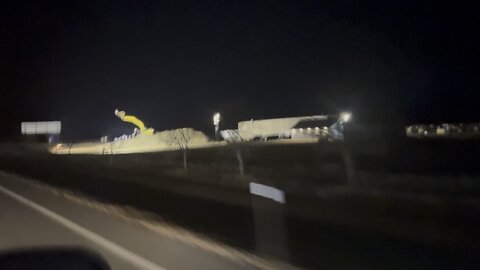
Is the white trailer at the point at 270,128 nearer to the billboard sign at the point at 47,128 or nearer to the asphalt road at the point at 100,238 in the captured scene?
the billboard sign at the point at 47,128

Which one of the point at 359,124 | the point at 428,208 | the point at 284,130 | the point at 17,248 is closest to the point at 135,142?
the point at 284,130

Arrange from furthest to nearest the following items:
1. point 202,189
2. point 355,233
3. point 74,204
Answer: point 202,189 < point 74,204 < point 355,233

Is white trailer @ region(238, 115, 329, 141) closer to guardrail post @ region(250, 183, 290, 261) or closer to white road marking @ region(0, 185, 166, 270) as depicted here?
guardrail post @ region(250, 183, 290, 261)

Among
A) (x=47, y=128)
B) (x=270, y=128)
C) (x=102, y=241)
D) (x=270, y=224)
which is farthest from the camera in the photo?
(x=47, y=128)

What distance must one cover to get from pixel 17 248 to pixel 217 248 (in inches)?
142

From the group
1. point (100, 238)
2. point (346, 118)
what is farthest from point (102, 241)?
point (346, 118)

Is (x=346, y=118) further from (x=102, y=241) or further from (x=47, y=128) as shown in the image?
(x=47, y=128)

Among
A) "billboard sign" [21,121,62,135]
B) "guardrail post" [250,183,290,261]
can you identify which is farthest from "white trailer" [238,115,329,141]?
"guardrail post" [250,183,290,261]

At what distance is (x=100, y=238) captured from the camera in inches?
574

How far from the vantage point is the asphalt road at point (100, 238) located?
11562 millimetres

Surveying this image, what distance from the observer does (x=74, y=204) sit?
22828mm

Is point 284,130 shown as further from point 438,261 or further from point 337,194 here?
point 438,261

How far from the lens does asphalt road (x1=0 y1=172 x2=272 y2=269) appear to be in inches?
455

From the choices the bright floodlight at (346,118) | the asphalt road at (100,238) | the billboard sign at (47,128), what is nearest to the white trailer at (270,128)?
the bright floodlight at (346,118)
